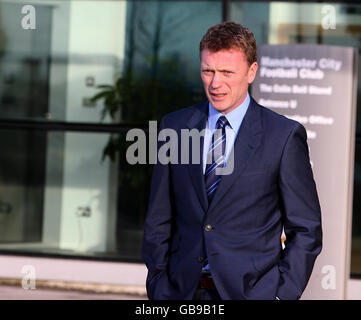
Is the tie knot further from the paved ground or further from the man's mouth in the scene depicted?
the paved ground

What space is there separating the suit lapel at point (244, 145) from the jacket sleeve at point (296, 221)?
0.12 m

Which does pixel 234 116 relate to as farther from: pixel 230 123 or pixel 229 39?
pixel 229 39

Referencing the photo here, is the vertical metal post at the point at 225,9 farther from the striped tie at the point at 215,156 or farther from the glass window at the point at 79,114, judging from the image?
the striped tie at the point at 215,156

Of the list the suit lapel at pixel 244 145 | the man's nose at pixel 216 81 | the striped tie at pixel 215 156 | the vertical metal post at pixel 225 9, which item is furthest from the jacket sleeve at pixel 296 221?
the vertical metal post at pixel 225 9

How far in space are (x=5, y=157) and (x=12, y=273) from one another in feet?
4.08

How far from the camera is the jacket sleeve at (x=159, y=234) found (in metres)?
2.80

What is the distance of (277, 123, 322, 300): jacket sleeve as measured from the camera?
2699 millimetres

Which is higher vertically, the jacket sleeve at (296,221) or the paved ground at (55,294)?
the jacket sleeve at (296,221)

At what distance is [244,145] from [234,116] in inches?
5.2

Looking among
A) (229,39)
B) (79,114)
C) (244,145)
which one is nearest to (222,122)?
(244,145)

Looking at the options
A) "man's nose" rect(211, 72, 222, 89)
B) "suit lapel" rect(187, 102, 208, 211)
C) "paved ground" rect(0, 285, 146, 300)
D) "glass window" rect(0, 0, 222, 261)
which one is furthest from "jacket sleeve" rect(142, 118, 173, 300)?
"glass window" rect(0, 0, 222, 261)

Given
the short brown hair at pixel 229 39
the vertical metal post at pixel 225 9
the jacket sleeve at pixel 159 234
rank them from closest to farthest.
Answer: the short brown hair at pixel 229 39
the jacket sleeve at pixel 159 234
the vertical metal post at pixel 225 9

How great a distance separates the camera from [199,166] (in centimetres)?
275
